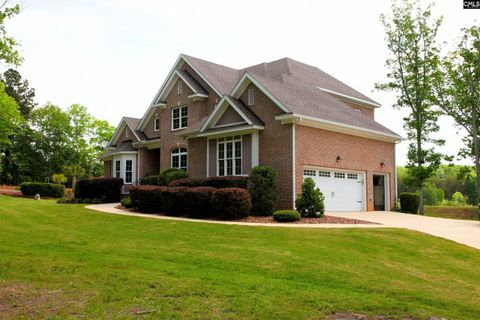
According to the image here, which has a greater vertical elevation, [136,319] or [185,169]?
[185,169]

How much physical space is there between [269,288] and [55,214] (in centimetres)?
1456

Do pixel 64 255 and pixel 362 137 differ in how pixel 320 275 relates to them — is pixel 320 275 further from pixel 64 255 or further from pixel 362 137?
pixel 362 137

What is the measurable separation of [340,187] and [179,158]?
415 inches

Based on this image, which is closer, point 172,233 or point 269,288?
point 269,288

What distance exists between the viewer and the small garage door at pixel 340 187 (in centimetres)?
2202

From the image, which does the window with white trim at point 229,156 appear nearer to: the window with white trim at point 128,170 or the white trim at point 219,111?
the white trim at point 219,111

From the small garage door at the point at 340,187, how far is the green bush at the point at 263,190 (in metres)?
2.13

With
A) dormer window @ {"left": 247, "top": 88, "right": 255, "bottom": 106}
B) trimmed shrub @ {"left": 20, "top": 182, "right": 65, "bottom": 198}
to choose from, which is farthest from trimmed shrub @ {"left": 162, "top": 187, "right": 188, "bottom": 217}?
trimmed shrub @ {"left": 20, "top": 182, "right": 65, "bottom": 198}

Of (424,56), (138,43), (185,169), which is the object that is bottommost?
(185,169)

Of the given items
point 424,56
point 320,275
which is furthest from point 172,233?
point 424,56

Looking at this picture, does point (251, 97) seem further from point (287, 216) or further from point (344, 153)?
point (287, 216)

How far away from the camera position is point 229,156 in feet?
75.5

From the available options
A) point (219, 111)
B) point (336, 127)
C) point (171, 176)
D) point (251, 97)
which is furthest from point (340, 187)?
point (171, 176)

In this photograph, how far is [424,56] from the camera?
31234mm
